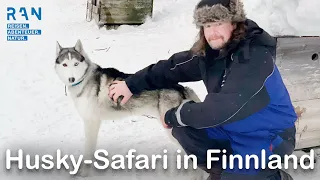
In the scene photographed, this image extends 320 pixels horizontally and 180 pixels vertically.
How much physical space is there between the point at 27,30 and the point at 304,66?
1.60 metres

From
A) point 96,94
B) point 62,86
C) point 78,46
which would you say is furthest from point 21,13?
point 62,86

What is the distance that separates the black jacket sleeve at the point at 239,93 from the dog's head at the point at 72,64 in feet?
2.53

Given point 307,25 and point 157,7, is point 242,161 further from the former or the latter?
point 157,7

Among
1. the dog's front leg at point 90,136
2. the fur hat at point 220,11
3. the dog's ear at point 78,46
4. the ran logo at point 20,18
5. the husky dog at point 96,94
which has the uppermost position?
the fur hat at point 220,11

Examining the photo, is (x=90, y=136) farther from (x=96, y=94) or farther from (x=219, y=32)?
(x=219, y=32)

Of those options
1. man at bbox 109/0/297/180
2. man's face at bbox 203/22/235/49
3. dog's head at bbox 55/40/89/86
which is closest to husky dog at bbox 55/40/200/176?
dog's head at bbox 55/40/89/86

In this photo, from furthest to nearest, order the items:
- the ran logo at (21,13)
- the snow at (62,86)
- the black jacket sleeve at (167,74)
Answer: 1. the snow at (62,86)
2. the ran logo at (21,13)
3. the black jacket sleeve at (167,74)

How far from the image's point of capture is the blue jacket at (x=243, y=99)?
1667 mm

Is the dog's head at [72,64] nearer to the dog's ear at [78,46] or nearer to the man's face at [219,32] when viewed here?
the dog's ear at [78,46]

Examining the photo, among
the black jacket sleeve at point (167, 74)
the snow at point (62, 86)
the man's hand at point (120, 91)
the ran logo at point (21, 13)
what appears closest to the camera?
the black jacket sleeve at point (167, 74)

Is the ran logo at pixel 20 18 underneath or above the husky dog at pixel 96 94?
above

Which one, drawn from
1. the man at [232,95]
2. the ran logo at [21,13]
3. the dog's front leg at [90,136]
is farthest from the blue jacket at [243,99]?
the ran logo at [21,13]

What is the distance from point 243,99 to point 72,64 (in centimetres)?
96

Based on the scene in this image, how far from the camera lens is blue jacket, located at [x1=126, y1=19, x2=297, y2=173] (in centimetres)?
167
